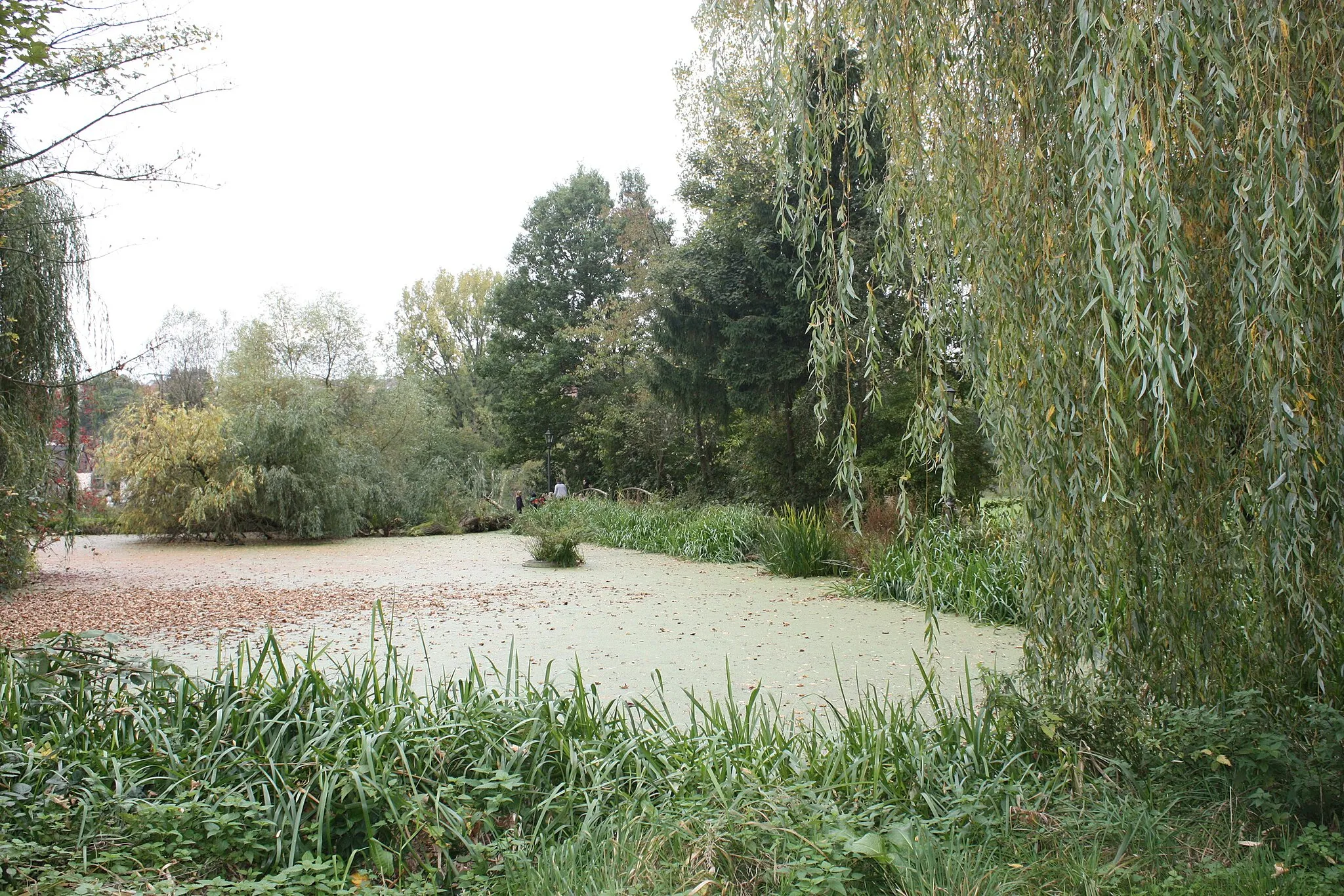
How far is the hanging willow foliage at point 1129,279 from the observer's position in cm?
171

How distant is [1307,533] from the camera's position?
1879mm

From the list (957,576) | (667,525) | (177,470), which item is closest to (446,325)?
(177,470)

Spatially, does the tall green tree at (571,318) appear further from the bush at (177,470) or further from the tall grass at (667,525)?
the bush at (177,470)

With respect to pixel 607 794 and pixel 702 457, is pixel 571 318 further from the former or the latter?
pixel 607 794

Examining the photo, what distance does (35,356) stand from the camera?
257 inches

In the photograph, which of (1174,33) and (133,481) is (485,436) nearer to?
(133,481)

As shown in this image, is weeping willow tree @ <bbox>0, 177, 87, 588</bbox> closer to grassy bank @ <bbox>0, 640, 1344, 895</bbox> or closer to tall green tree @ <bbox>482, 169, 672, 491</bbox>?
grassy bank @ <bbox>0, 640, 1344, 895</bbox>

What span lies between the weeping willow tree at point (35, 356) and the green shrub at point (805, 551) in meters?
6.10

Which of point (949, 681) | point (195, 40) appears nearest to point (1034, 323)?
point (949, 681)

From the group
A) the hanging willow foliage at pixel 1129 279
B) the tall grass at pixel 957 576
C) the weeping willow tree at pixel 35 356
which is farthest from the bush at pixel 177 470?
the hanging willow foliage at pixel 1129 279

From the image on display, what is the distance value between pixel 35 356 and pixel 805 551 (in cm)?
667

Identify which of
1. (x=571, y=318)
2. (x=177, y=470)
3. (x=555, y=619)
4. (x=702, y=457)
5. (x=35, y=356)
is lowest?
(x=555, y=619)

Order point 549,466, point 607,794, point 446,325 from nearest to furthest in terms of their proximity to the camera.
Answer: point 607,794, point 549,466, point 446,325

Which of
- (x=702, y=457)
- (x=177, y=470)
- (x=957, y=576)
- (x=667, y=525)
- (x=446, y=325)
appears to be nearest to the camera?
(x=957, y=576)
